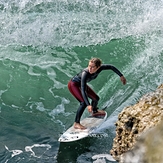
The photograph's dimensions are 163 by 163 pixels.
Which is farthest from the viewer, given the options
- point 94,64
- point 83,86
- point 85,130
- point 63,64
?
point 63,64

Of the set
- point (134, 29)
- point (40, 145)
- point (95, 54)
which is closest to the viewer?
point (40, 145)

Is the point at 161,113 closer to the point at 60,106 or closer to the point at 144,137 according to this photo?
the point at 144,137

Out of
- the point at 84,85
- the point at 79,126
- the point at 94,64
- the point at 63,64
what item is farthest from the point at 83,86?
the point at 63,64

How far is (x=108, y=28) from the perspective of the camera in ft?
44.9

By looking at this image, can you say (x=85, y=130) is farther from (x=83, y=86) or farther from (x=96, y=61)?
(x=96, y=61)

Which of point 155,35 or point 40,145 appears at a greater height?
point 155,35

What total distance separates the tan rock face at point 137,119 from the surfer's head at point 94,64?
1510 millimetres

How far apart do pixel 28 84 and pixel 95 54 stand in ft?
8.72

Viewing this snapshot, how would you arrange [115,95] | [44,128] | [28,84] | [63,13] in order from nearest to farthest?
[44,128] → [115,95] → [28,84] → [63,13]

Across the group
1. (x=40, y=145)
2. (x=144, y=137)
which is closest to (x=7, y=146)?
(x=40, y=145)

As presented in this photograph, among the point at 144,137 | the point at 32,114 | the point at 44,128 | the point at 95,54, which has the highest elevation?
the point at 95,54

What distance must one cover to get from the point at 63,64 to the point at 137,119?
19.0 feet

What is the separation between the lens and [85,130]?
7.93m

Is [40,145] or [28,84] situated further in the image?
[28,84]
